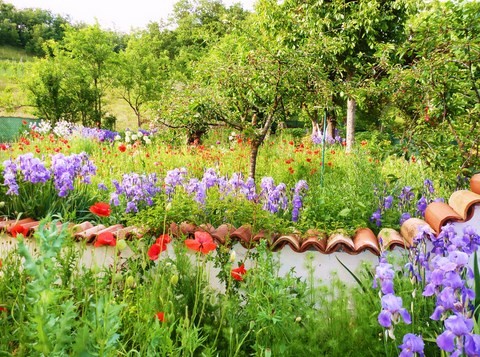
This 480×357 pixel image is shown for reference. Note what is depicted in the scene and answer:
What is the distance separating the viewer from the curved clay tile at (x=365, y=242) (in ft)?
9.58

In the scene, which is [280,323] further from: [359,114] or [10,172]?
[359,114]

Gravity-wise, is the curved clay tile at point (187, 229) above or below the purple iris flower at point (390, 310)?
below

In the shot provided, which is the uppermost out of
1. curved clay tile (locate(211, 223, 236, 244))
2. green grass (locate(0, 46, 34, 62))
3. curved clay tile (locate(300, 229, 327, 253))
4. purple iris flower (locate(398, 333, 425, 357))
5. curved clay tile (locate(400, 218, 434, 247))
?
green grass (locate(0, 46, 34, 62))

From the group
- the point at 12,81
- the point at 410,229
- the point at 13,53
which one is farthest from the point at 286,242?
the point at 13,53

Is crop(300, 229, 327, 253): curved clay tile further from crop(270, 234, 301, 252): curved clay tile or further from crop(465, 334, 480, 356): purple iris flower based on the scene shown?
crop(465, 334, 480, 356): purple iris flower

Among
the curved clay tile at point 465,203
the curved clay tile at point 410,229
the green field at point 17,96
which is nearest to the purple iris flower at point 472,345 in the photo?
the curved clay tile at point 465,203

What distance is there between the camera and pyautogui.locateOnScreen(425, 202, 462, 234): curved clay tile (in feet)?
8.77

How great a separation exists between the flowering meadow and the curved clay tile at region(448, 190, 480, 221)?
0.87ft

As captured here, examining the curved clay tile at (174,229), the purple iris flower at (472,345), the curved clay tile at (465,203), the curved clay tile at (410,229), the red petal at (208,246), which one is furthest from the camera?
the curved clay tile at (174,229)

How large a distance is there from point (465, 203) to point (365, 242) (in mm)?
680

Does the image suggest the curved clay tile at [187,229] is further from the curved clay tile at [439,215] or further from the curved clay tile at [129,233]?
the curved clay tile at [439,215]

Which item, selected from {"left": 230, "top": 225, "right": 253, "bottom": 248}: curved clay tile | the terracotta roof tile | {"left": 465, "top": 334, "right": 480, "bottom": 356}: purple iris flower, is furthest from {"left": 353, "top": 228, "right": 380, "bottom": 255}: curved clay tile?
{"left": 465, "top": 334, "right": 480, "bottom": 356}: purple iris flower

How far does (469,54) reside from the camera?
343 centimetres

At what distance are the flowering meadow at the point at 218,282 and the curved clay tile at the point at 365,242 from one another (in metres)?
0.14
